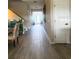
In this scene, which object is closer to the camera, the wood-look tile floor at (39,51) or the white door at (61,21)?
the wood-look tile floor at (39,51)

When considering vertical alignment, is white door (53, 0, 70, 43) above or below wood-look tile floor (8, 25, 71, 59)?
above

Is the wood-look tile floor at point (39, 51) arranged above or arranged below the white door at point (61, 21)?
below

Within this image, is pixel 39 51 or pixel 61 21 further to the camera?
pixel 61 21

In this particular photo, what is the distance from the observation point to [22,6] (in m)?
12.2

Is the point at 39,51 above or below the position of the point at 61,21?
below

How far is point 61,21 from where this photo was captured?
250 inches

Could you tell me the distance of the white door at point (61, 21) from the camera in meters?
6.28

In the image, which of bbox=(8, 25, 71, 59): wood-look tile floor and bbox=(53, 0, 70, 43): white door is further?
bbox=(53, 0, 70, 43): white door

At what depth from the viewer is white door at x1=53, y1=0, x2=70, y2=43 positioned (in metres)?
6.28
